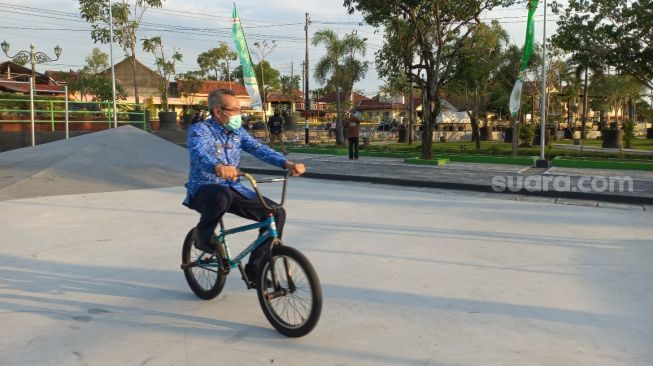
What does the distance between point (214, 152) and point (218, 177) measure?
8.2 inches

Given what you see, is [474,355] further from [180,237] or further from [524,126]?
[524,126]

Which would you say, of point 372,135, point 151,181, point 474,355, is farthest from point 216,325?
point 372,135

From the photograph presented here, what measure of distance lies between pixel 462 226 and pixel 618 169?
10.8 metres

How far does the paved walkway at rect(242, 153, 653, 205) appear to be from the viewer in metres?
10.3

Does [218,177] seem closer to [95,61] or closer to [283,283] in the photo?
[283,283]

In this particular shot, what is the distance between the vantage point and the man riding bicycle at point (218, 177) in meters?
3.72

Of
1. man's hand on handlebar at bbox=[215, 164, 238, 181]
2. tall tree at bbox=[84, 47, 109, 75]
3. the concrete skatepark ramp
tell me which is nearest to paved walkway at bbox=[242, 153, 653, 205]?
the concrete skatepark ramp

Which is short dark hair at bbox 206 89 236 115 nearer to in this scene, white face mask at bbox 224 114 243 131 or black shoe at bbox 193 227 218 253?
white face mask at bbox 224 114 243 131

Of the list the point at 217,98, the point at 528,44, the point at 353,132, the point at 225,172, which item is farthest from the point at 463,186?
the point at 225,172

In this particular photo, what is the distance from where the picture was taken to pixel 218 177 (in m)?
3.72

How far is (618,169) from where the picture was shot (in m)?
15.7

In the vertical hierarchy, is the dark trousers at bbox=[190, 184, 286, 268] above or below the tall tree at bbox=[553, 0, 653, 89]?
below

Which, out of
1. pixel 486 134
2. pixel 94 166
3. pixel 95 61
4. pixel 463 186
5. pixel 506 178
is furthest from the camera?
pixel 95 61

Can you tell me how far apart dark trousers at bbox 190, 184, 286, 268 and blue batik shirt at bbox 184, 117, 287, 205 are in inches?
2.4
